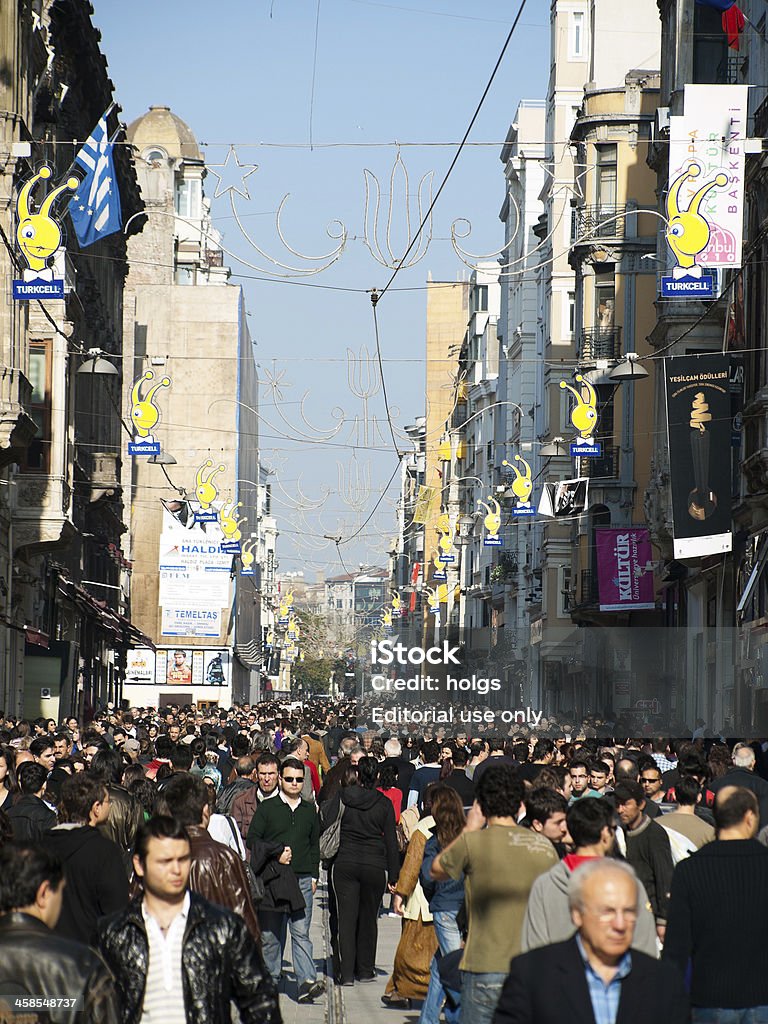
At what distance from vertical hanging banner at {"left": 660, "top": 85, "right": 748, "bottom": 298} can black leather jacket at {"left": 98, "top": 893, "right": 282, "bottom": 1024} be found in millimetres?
22045

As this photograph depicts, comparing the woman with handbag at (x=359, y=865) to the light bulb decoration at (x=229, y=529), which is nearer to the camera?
the woman with handbag at (x=359, y=865)

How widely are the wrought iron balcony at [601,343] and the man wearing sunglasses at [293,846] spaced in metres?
45.4

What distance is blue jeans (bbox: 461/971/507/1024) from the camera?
27.6 feet

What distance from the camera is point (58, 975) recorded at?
4910 millimetres

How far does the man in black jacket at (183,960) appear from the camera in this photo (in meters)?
6.16

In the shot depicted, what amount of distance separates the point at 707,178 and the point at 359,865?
16.2 metres

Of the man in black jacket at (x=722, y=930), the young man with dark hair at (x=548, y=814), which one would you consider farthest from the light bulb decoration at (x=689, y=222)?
the man in black jacket at (x=722, y=930)

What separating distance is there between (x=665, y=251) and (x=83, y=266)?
1720 centimetres

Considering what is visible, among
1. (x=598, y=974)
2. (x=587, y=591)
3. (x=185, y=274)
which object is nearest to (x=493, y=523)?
(x=587, y=591)

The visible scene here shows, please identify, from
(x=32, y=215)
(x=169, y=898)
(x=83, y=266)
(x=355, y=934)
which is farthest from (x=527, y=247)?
(x=169, y=898)

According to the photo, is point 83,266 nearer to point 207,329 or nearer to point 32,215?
point 32,215

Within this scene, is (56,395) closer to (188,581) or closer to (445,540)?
(445,540)

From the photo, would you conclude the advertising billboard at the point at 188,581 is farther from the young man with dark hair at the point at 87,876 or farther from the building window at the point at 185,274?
the young man with dark hair at the point at 87,876

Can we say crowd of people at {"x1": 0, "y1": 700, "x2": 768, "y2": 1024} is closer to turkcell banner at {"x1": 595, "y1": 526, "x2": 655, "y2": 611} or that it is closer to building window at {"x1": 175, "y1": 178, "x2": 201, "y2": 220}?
turkcell banner at {"x1": 595, "y1": 526, "x2": 655, "y2": 611}
